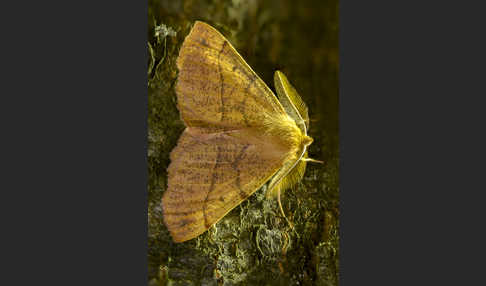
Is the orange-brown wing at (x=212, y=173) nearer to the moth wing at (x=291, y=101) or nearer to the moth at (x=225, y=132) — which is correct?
the moth at (x=225, y=132)

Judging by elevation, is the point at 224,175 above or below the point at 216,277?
above

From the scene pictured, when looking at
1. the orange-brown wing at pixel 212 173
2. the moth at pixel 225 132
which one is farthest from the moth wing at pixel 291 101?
the orange-brown wing at pixel 212 173

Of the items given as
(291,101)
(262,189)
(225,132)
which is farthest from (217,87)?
(262,189)

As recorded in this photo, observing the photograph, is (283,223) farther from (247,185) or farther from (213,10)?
(213,10)

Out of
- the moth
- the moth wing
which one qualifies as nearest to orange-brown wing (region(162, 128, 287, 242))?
the moth

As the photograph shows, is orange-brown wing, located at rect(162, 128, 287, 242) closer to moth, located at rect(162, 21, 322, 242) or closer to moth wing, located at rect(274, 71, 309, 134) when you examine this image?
moth, located at rect(162, 21, 322, 242)

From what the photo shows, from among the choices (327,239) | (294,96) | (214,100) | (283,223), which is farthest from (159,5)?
(327,239)

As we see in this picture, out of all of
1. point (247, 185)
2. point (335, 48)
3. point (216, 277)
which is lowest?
point (216, 277)
